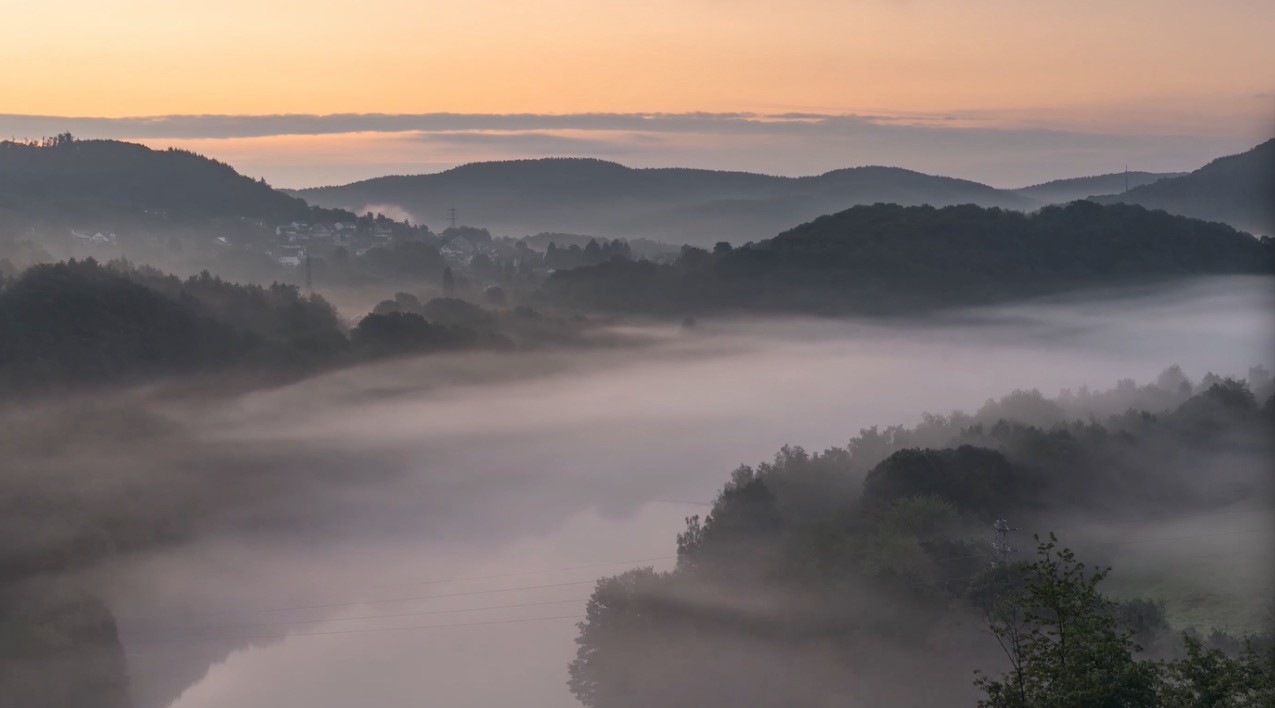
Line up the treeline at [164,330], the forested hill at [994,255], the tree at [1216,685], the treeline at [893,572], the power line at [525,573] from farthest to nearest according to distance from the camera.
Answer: the forested hill at [994,255] < the treeline at [164,330] < the power line at [525,573] < the treeline at [893,572] < the tree at [1216,685]

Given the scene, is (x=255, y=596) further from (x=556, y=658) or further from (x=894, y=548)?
(x=894, y=548)

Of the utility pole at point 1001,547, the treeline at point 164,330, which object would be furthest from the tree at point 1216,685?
the treeline at point 164,330

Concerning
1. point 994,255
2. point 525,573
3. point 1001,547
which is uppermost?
point 1001,547

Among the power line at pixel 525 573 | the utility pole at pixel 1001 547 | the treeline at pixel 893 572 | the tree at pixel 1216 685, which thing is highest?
the tree at pixel 1216 685

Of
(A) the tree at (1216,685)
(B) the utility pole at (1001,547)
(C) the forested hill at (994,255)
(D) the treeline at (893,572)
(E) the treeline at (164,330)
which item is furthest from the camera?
(C) the forested hill at (994,255)

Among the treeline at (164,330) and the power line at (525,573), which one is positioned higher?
the treeline at (164,330)

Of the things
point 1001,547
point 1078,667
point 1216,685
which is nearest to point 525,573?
point 1001,547

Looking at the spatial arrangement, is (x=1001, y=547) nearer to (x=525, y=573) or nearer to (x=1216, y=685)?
(x=1216, y=685)

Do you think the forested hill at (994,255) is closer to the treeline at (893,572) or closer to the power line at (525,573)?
the power line at (525,573)
